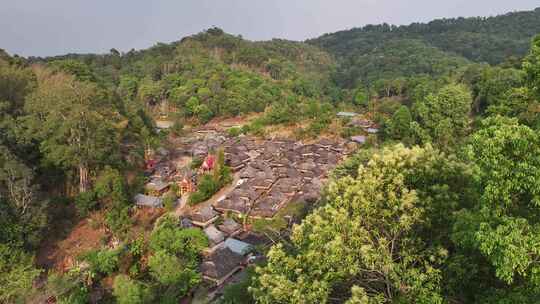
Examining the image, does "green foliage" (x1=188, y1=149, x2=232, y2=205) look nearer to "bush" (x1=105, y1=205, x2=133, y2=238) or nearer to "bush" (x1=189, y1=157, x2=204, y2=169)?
"bush" (x1=189, y1=157, x2=204, y2=169)

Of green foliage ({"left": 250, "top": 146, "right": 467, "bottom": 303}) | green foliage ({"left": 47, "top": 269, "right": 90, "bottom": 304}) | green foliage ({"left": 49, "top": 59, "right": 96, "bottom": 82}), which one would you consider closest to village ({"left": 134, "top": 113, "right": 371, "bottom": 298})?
green foliage ({"left": 47, "top": 269, "right": 90, "bottom": 304})

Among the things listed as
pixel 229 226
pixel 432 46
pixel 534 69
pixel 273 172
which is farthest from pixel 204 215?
pixel 432 46

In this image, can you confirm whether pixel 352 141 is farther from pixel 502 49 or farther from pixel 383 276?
pixel 502 49

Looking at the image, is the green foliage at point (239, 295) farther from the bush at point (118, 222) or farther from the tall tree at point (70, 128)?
the tall tree at point (70, 128)

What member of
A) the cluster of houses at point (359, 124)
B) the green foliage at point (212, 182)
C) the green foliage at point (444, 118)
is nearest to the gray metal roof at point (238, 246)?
the green foliage at point (212, 182)

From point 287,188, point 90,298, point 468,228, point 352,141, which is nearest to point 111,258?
point 90,298
